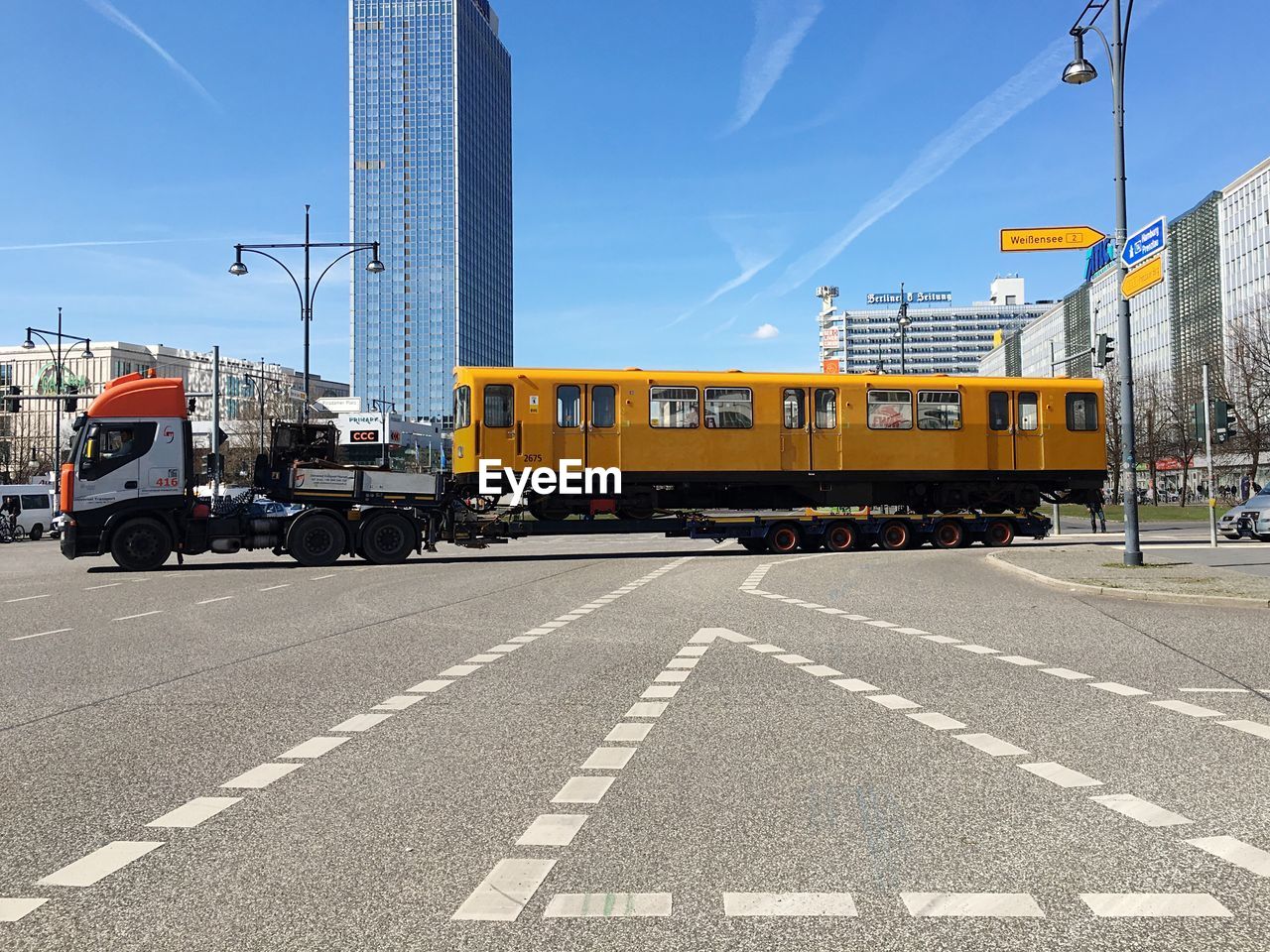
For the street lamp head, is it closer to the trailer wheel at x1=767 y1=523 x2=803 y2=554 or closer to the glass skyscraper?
the trailer wheel at x1=767 y1=523 x2=803 y2=554

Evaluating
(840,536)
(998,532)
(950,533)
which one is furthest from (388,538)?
(998,532)

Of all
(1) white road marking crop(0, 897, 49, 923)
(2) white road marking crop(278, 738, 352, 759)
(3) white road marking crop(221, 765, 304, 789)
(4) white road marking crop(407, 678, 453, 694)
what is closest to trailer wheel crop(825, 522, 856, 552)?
(4) white road marking crop(407, 678, 453, 694)

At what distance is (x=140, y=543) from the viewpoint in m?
21.9

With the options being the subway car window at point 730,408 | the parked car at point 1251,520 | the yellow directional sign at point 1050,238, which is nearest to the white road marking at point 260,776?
the yellow directional sign at point 1050,238

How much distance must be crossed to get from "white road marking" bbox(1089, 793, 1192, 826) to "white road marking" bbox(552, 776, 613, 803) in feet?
7.26

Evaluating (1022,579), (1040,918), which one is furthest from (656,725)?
(1022,579)

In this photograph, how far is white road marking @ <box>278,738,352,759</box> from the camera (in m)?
5.72

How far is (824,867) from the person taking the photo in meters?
3.87

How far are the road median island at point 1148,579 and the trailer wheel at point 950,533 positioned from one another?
3713mm

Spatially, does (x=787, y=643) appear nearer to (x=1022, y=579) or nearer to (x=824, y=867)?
(x=824, y=867)

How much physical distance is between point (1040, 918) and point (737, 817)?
55.2 inches

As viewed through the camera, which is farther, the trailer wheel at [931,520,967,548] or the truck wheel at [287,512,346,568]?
the trailer wheel at [931,520,967,548]

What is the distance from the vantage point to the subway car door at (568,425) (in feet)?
77.2

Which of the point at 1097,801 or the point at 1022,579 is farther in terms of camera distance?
the point at 1022,579
